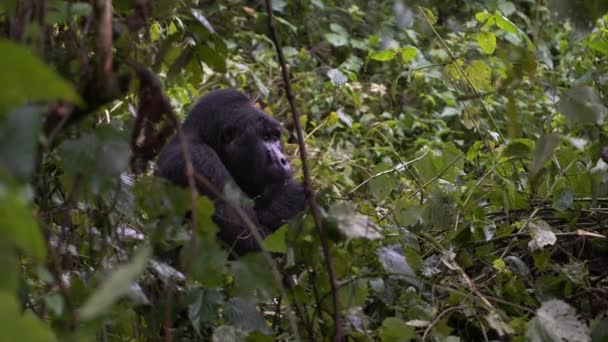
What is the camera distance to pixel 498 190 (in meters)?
2.22

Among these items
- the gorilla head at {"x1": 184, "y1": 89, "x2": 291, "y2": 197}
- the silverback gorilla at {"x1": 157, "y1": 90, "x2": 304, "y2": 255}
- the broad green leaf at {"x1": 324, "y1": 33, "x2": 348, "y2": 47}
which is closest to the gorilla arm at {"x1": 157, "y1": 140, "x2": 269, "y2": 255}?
the silverback gorilla at {"x1": 157, "y1": 90, "x2": 304, "y2": 255}

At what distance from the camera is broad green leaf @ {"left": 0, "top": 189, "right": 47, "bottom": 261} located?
2.65 ft

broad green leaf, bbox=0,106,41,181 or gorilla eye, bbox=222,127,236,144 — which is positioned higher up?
broad green leaf, bbox=0,106,41,181

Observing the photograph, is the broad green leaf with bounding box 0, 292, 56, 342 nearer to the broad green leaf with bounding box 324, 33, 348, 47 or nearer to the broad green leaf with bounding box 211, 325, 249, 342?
the broad green leaf with bounding box 211, 325, 249, 342

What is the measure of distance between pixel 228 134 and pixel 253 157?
0.44 ft

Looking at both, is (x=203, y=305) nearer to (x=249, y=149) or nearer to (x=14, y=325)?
(x=14, y=325)

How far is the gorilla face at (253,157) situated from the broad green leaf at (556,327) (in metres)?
1.96

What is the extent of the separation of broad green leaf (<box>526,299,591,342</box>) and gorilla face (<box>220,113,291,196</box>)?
77.3 inches

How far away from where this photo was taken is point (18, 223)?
0.81 metres

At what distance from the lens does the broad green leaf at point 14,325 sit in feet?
2.60

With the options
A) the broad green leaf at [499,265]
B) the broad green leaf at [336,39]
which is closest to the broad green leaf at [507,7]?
Result: the broad green leaf at [336,39]

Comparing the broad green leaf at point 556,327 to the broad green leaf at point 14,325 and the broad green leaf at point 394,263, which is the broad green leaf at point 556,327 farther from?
the broad green leaf at point 14,325

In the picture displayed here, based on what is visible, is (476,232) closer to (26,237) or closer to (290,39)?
(26,237)

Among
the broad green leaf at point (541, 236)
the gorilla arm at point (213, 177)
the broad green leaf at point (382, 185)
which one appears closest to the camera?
the broad green leaf at point (541, 236)
